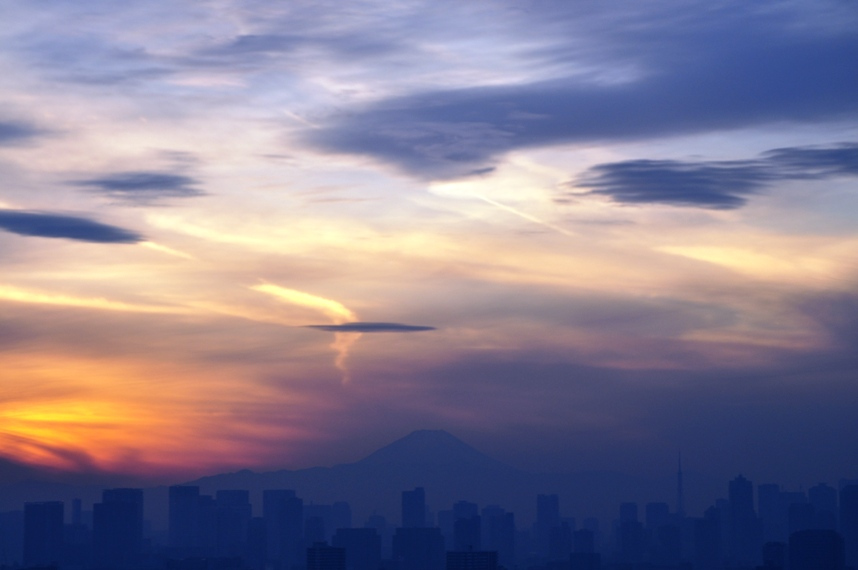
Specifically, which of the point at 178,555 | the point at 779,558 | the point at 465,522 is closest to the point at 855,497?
the point at 779,558

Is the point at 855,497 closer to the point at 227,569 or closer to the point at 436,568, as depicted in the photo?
the point at 436,568

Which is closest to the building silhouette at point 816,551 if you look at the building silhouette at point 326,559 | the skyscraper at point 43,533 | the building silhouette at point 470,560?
the building silhouette at point 470,560

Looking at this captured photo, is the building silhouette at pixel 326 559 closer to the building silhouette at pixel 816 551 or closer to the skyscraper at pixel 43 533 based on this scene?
the skyscraper at pixel 43 533

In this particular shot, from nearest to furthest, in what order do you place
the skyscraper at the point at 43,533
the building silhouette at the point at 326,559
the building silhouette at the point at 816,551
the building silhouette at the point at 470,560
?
the building silhouette at the point at 470,560 < the building silhouette at the point at 326,559 < the building silhouette at the point at 816,551 < the skyscraper at the point at 43,533

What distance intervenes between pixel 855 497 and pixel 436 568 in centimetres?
6903

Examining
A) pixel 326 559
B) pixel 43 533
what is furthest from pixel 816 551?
pixel 43 533

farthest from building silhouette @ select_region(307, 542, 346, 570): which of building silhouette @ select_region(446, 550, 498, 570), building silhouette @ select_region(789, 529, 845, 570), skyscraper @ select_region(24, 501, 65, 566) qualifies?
building silhouette @ select_region(789, 529, 845, 570)

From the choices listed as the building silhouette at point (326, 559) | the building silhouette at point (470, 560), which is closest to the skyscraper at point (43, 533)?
the building silhouette at point (326, 559)

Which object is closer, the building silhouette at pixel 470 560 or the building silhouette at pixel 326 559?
the building silhouette at pixel 470 560

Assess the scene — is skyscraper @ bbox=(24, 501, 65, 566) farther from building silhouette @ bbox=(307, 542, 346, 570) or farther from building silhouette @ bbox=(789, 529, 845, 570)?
building silhouette @ bbox=(789, 529, 845, 570)

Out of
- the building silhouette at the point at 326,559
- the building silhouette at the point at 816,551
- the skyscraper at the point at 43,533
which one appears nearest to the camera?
the building silhouette at the point at 326,559

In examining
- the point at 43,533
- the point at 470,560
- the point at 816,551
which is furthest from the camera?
the point at 43,533

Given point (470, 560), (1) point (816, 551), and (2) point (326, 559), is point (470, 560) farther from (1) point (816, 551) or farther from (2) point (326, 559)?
(1) point (816, 551)

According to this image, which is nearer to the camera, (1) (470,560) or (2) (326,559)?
(1) (470,560)
